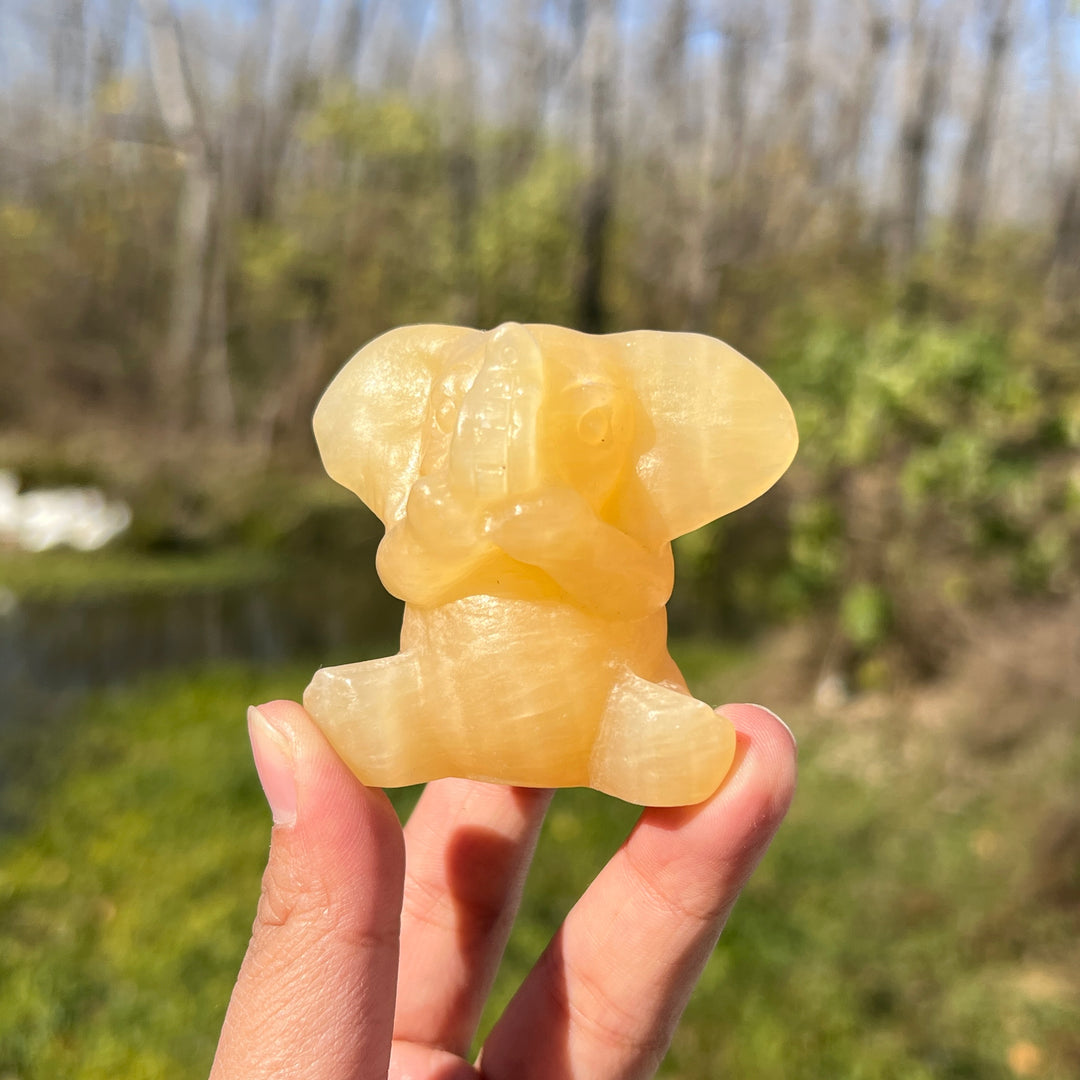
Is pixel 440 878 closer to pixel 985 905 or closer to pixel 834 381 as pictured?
pixel 985 905

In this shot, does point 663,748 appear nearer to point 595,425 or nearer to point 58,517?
point 595,425

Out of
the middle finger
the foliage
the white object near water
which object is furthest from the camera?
the white object near water

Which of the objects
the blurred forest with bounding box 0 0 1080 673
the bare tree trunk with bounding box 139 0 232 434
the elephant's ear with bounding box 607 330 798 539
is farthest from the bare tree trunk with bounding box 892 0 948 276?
the bare tree trunk with bounding box 139 0 232 434

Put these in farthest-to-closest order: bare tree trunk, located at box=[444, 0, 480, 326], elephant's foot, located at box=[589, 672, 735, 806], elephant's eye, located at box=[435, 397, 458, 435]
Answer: bare tree trunk, located at box=[444, 0, 480, 326] → elephant's eye, located at box=[435, 397, 458, 435] → elephant's foot, located at box=[589, 672, 735, 806]

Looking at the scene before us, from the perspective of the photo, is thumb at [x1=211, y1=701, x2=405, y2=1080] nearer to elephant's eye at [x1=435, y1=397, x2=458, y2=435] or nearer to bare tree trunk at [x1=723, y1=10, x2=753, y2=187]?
elephant's eye at [x1=435, y1=397, x2=458, y2=435]

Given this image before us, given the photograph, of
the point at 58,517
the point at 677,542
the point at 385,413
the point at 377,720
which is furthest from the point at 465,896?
the point at 58,517

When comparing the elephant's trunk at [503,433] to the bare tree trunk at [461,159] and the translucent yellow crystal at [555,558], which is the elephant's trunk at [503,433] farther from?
the bare tree trunk at [461,159]

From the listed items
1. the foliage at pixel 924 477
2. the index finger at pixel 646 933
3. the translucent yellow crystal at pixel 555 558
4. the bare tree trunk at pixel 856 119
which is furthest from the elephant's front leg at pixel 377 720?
the bare tree trunk at pixel 856 119
